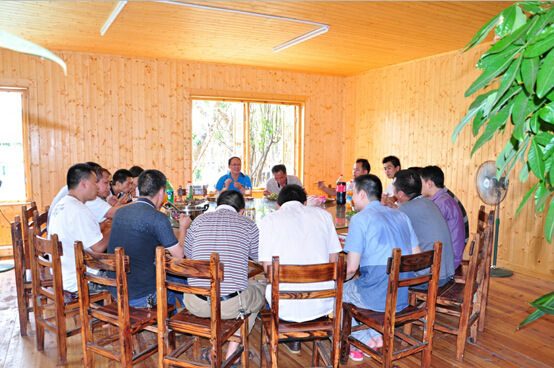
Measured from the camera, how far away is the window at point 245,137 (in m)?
7.86

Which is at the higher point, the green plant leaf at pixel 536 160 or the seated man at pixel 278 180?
the green plant leaf at pixel 536 160

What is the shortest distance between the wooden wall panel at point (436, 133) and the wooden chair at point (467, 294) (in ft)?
8.16

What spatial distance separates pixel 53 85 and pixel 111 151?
132 centimetres

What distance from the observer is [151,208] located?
287cm

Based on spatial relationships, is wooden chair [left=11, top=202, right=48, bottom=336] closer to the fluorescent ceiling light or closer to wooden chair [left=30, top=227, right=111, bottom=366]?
wooden chair [left=30, top=227, right=111, bottom=366]

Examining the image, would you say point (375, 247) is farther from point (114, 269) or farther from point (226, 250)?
point (114, 269)

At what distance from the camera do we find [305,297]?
7.98 feet

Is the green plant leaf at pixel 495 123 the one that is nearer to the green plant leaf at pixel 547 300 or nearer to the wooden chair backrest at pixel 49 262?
the green plant leaf at pixel 547 300

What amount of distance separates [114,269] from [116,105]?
201 inches

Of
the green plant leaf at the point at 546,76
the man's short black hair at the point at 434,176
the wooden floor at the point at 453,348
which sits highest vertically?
the green plant leaf at the point at 546,76

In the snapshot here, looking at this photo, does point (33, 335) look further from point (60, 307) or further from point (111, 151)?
point (111, 151)

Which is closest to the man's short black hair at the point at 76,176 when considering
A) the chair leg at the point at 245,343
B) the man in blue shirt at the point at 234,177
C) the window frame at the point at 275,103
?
the chair leg at the point at 245,343

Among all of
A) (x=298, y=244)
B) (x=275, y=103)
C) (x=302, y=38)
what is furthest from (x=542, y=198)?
(x=275, y=103)

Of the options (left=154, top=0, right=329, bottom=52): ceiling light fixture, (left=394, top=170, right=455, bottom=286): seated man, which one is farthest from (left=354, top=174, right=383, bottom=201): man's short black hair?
(left=154, top=0, right=329, bottom=52): ceiling light fixture
